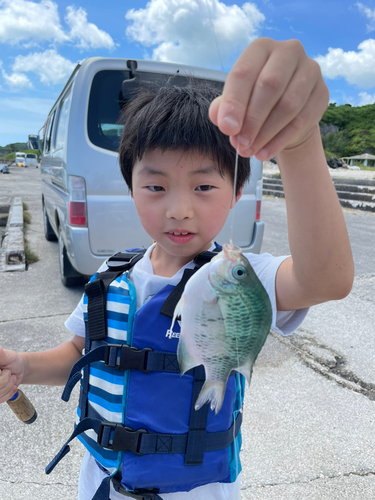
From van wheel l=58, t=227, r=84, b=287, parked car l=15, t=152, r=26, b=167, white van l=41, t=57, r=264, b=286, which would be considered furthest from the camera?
parked car l=15, t=152, r=26, b=167

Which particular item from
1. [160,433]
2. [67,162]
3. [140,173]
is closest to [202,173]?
[140,173]

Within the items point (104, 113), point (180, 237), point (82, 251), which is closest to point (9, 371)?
point (180, 237)

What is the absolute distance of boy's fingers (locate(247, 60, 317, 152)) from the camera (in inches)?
29.1

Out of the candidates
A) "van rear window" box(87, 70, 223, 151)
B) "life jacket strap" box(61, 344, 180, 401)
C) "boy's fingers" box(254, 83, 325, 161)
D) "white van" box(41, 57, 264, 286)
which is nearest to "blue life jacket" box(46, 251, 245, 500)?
"life jacket strap" box(61, 344, 180, 401)

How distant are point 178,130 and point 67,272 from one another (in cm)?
377

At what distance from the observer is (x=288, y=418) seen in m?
2.56

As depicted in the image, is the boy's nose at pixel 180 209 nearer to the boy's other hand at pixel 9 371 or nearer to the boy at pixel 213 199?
the boy at pixel 213 199

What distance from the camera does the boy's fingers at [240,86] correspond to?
697 mm

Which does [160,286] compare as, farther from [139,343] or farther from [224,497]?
[224,497]

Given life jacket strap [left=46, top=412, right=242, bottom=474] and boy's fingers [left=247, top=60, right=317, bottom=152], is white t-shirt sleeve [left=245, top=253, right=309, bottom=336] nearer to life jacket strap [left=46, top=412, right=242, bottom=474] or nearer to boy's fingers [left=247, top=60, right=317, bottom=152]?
life jacket strap [left=46, top=412, right=242, bottom=474]

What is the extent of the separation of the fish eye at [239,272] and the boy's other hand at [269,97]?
239mm

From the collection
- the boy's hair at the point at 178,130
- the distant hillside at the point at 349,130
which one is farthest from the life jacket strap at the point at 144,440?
the distant hillside at the point at 349,130

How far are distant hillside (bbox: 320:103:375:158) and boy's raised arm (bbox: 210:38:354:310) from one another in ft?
166

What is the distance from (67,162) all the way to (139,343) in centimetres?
294
